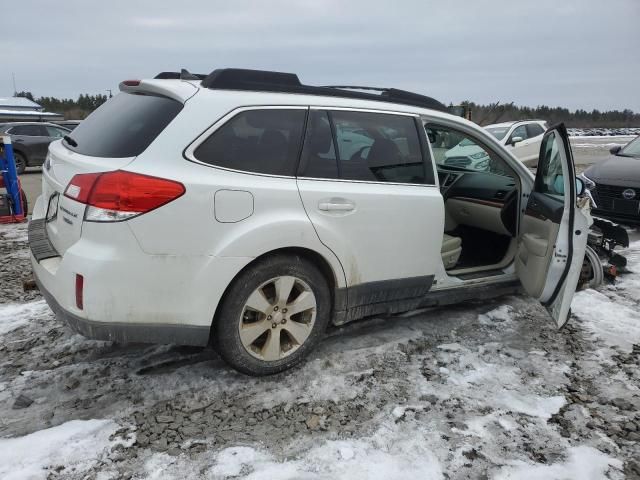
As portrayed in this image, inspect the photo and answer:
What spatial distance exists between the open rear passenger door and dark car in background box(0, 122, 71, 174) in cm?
1552

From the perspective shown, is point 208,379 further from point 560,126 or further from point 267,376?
point 560,126

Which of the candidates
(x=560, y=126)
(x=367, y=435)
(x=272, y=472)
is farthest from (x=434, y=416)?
(x=560, y=126)

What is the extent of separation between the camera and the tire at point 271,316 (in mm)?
2922

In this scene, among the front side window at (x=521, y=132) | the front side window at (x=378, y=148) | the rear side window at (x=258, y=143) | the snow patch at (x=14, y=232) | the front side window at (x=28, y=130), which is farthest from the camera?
the front side window at (x=28, y=130)

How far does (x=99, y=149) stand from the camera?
2885 mm

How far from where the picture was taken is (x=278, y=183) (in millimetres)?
2951

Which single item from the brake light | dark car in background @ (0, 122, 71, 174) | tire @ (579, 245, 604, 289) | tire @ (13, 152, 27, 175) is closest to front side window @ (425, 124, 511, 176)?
tire @ (579, 245, 604, 289)

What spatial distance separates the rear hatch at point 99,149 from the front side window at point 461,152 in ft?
6.50

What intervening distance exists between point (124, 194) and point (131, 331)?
28.5 inches

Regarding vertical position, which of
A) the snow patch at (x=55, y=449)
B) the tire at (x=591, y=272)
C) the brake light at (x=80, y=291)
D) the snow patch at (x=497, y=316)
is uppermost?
the brake light at (x=80, y=291)

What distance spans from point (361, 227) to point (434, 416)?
120 cm

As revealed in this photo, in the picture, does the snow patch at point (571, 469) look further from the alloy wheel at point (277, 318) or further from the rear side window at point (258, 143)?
the rear side window at point (258, 143)

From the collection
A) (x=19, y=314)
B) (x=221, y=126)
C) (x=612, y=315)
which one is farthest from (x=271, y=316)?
(x=612, y=315)

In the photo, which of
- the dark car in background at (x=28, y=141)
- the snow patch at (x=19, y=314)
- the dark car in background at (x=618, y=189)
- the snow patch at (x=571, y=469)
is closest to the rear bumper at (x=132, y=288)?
the snow patch at (x=19, y=314)
